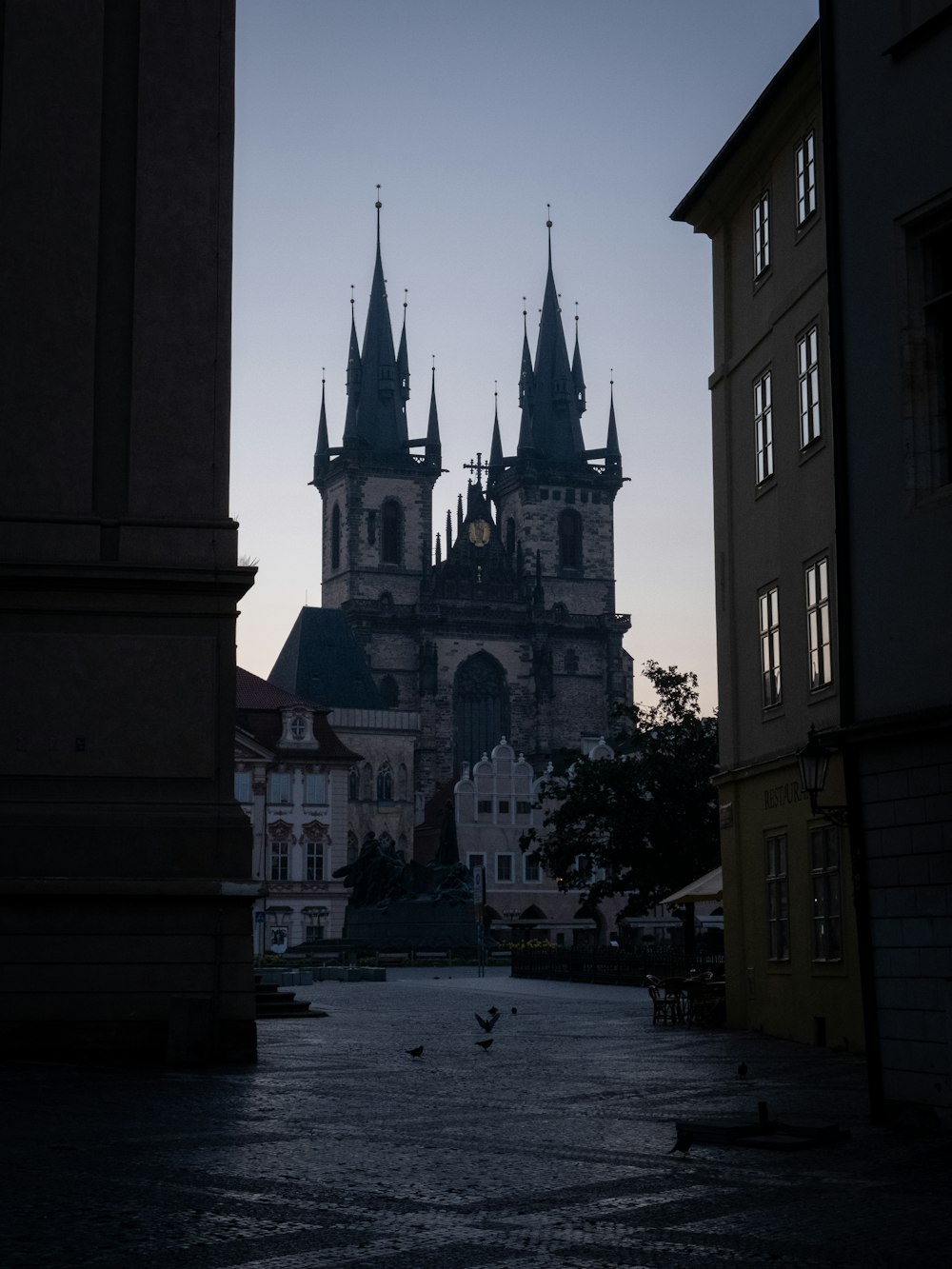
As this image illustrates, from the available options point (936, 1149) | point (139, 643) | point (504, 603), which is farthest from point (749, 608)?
point (504, 603)

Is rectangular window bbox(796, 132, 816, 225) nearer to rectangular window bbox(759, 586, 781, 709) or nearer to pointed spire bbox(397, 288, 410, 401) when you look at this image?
rectangular window bbox(759, 586, 781, 709)

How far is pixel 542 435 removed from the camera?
144 metres

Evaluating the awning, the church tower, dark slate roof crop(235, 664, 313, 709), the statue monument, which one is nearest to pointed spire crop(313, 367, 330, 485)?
the church tower

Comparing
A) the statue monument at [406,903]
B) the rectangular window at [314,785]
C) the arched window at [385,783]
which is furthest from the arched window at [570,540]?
the statue monument at [406,903]

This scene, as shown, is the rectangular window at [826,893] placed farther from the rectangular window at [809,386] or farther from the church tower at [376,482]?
the church tower at [376,482]

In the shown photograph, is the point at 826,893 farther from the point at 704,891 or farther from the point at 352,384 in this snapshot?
the point at 352,384

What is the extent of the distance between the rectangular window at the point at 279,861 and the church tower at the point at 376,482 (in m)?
38.7

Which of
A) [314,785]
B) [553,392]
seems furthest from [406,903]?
[553,392]

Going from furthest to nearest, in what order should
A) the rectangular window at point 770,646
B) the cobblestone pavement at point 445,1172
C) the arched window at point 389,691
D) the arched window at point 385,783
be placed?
the arched window at point 389,691, the arched window at point 385,783, the rectangular window at point 770,646, the cobblestone pavement at point 445,1172

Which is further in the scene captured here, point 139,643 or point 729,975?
point 729,975

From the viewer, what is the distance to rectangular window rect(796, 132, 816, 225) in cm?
2258

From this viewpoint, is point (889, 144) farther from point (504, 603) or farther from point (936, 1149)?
point (504, 603)

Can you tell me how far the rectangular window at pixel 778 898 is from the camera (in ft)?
76.4

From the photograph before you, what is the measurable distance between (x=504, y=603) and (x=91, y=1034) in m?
117
